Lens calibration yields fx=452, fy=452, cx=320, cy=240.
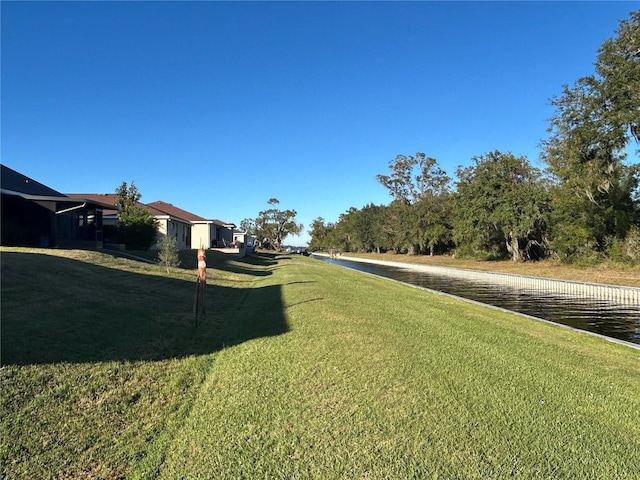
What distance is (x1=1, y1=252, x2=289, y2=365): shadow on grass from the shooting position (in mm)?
5746

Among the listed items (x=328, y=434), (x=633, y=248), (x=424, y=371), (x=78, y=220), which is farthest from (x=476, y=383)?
(x=633, y=248)

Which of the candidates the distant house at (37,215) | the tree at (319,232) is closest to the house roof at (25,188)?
the distant house at (37,215)

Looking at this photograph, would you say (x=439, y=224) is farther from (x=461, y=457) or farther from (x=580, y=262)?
(x=461, y=457)

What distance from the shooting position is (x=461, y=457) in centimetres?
343

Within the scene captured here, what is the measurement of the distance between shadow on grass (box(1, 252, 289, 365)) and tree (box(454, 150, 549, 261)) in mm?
30847

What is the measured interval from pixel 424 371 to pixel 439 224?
53112 millimetres

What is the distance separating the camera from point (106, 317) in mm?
7730

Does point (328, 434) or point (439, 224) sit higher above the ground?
point (439, 224)

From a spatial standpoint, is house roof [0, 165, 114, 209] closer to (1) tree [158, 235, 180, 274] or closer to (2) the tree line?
(1) tree [158, 235, 180, 274]

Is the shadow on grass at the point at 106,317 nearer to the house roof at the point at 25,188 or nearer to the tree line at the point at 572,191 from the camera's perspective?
the house roof at the point at 25,188

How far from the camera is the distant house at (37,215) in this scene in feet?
60.1

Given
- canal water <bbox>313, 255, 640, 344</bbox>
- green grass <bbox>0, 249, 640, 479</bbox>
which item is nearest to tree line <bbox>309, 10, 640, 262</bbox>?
canal water <bbox>313, 255, 640, 344</bbox>

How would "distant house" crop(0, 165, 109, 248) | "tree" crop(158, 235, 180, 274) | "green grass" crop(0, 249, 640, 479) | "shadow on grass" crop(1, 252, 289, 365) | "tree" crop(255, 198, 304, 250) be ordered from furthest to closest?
"tree" crop(255, 198, 304, 250)
"distant house" crop(0, 165, 109, 248)
"tree" crop(158, 235, 180, 274)
"shadow on grass" crop(1, 252, 289, 365)
"green grass" crop(0, 249, 640, 479)

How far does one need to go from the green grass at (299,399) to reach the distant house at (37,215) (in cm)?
1150
